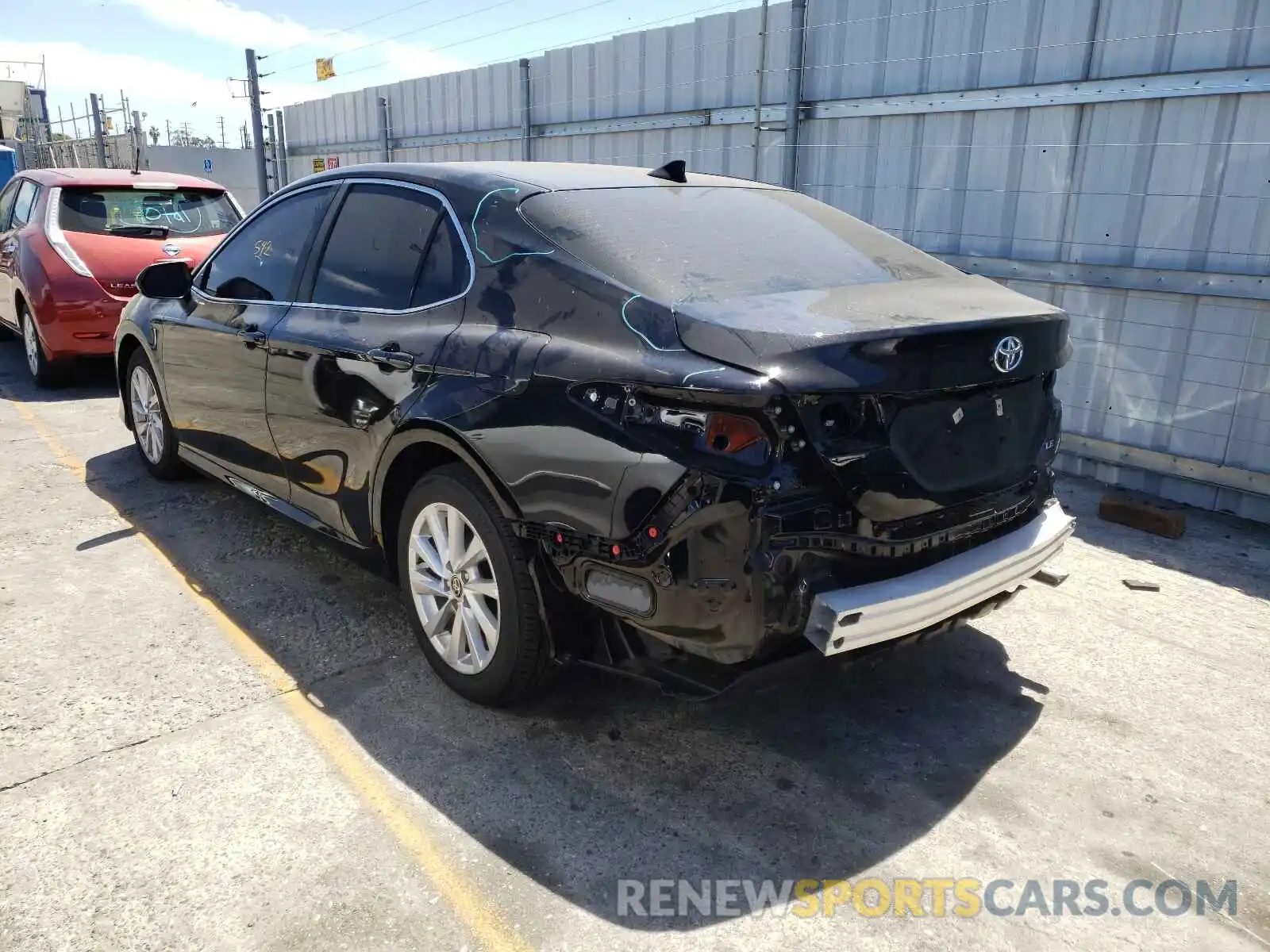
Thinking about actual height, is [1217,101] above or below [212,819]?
above

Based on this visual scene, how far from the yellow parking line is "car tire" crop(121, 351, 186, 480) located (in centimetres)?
127

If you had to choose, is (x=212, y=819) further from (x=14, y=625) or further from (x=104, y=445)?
(x=104, y=445)

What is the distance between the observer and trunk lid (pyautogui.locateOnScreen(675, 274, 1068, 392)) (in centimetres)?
237

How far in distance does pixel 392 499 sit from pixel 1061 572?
246 cm

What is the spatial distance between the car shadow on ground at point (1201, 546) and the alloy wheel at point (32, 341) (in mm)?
7802

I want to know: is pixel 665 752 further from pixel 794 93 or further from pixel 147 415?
pixel 794 93

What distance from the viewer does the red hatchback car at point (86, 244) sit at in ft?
24.0

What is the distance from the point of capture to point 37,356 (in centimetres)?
779

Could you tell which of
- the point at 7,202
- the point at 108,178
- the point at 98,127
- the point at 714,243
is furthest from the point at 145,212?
the point at 98,127

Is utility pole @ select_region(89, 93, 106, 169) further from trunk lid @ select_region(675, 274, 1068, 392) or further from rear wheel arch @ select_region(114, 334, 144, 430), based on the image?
trunk lid @ select_region(675, 274, 1068, 392)

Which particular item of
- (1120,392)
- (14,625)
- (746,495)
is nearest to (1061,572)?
(746,495)

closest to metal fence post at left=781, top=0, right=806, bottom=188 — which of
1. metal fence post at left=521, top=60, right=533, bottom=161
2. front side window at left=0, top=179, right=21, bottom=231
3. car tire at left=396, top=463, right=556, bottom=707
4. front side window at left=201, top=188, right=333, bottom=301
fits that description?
metal fence post at left=521, top=60, right=533, bottom=161

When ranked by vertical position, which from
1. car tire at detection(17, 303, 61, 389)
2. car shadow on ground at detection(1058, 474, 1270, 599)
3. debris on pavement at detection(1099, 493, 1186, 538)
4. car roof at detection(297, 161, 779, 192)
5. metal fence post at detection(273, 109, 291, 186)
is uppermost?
metal fence post at detection(273, 109, 291, 186)

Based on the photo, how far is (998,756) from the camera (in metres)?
2.96
